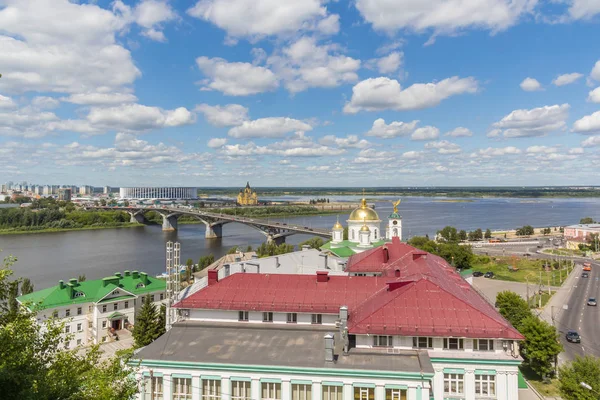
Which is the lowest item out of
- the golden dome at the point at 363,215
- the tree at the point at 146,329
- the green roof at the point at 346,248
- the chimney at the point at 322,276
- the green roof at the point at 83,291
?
the tree at the point at 146,329

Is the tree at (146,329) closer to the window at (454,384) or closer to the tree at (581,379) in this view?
the window at (454,384)

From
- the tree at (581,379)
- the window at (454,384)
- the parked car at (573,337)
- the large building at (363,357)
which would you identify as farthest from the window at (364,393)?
the parked car at (573,337)

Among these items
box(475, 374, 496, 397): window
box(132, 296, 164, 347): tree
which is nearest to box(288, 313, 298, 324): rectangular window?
box(475, 374, 496, 397): window

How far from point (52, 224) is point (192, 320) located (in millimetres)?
90614

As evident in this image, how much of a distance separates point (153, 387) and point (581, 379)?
14.6 metres

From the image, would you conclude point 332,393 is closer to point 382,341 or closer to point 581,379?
point 382,341

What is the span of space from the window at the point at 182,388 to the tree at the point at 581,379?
13017 mm

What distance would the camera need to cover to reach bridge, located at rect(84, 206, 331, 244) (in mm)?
72012

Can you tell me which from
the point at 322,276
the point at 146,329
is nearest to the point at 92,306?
the point at 146,329

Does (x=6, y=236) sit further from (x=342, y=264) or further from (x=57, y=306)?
(x=342, y=264)

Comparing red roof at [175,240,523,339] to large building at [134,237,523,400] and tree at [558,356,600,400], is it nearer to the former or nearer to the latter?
large building at [134,237,523,400]

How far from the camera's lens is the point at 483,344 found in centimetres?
1271

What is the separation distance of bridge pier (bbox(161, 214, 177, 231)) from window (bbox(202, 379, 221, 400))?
88243 mm

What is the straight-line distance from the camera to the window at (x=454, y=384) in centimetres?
1248
